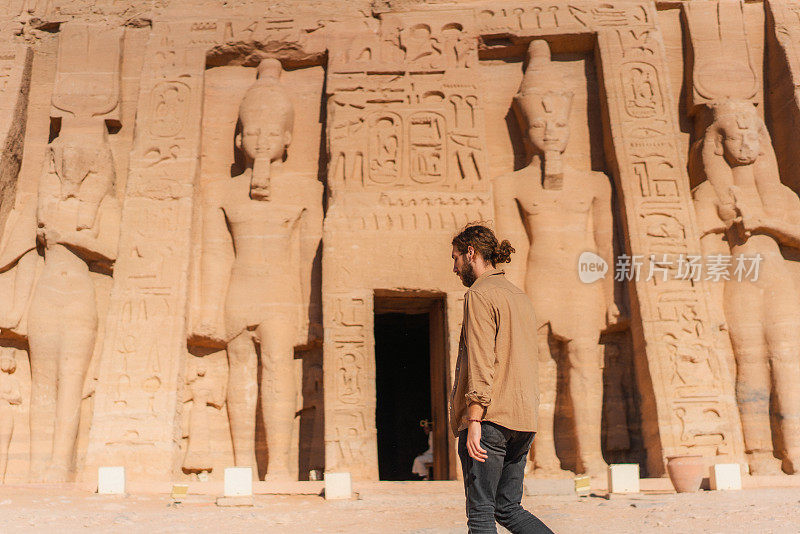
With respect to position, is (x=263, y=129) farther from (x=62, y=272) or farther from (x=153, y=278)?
(x=62, y=272)

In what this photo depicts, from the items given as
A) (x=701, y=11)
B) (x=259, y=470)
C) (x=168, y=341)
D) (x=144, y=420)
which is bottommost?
(x=259, y=470)

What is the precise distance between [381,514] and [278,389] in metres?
2.60

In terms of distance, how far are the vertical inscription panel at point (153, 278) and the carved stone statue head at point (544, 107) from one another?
3246 mm

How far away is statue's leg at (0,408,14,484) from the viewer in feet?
24.2

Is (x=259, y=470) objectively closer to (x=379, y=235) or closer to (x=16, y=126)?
(x=379, y=235)

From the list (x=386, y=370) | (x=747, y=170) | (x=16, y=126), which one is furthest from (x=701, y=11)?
(x=16, y=126)

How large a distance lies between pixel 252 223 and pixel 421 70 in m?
2.25

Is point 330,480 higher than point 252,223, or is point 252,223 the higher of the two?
point 252,223

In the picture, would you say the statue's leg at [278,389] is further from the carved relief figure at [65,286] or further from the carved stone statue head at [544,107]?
the carved stone statue head at [544,107]

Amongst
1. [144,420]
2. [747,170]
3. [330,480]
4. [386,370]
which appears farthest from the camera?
[386,370]

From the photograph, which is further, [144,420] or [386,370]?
[386,370]

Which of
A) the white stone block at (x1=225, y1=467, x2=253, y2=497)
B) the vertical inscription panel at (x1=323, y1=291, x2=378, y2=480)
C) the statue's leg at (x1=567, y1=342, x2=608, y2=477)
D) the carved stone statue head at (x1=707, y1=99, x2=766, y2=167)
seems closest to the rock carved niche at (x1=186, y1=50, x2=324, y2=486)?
the vertical inscription panel at (x1=323, y1=291, x2=378, y2=480)

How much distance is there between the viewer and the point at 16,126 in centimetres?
838

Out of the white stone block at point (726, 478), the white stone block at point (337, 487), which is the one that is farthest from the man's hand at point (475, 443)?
the white stone block at point (726, 478)
